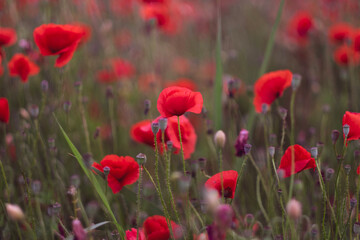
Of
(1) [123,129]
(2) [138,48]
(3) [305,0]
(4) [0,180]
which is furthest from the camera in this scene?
(3) [305,0]

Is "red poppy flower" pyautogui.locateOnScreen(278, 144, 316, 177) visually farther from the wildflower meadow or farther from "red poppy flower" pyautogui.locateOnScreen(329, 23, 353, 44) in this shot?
"red poppy flower" pyautogui.locateOnScreen(329, 23, 353, 44)

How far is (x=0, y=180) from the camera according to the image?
1098 mm

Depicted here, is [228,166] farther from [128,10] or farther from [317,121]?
[128,10]

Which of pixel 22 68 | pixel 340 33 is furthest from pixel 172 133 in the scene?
pixel 340 33

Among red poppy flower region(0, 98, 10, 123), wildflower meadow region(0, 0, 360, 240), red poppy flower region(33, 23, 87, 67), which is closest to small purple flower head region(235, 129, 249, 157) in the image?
wildflower meadow region(0, 0, 360, 240)

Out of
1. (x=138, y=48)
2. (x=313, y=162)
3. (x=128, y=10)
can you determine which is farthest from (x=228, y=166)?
(x=128, y=10)

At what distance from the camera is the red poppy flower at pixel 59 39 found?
1.14 meters

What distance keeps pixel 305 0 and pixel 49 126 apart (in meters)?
2.92

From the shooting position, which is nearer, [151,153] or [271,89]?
[271,89]

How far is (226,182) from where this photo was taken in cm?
89

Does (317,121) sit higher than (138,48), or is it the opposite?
(138,48)

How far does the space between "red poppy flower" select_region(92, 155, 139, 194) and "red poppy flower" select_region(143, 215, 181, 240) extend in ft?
0.36

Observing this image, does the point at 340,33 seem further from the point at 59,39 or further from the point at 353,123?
the point at 59,39

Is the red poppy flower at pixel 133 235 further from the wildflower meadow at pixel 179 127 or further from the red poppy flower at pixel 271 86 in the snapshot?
the red poppy flower at pixel 271 86
